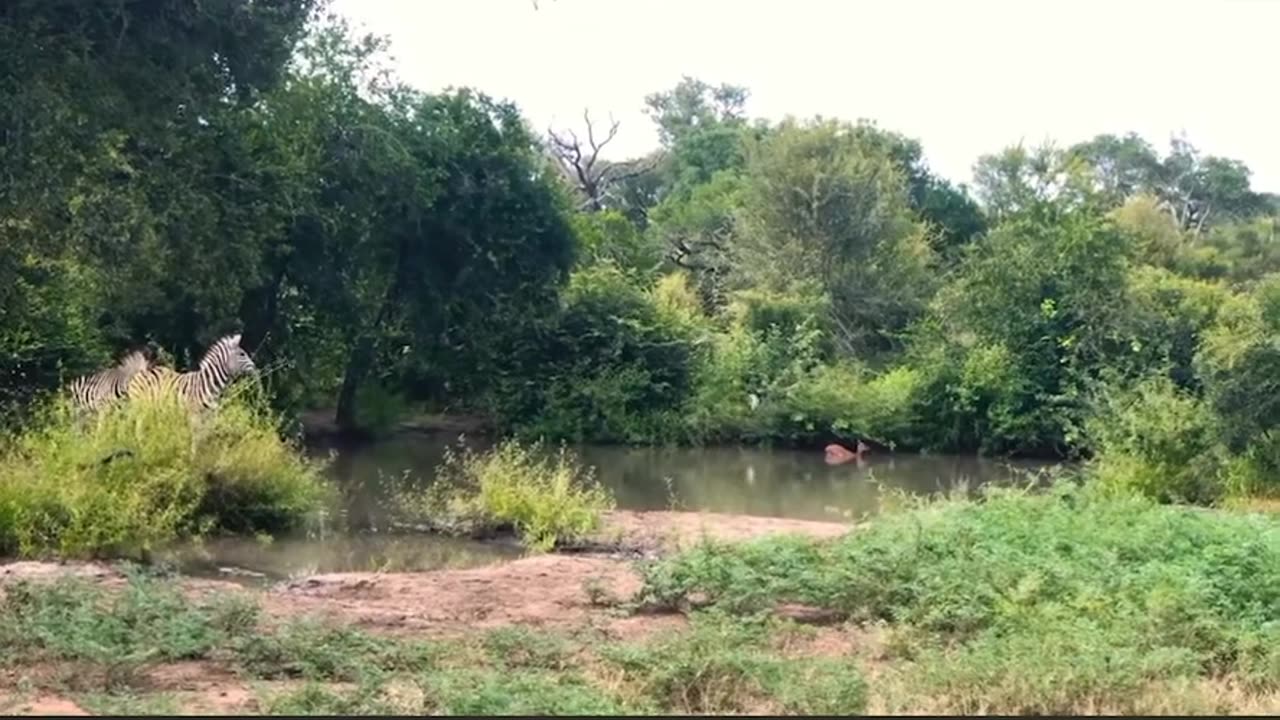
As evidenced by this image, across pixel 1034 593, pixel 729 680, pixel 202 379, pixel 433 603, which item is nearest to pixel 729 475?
pixel 202 379

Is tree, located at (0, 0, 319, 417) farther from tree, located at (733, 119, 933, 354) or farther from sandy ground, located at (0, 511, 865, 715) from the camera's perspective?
tree, located at (733, 119, 933, 354)

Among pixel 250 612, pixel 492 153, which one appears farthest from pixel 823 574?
pixel 492 153

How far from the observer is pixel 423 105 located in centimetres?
2969

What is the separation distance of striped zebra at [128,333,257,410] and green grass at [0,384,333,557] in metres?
0.76

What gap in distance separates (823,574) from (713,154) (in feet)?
157

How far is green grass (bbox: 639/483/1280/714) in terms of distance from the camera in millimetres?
6820

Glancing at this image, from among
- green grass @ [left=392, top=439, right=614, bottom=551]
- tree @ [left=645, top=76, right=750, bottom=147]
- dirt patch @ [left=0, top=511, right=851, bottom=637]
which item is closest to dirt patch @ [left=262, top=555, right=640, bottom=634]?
dirt patch @ [left=0, top=511, right=851, bottom=637]

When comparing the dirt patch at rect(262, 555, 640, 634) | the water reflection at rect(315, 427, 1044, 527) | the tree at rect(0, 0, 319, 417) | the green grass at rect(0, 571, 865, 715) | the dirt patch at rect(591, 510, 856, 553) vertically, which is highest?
the tree at rect(0, 0, 319, 417)

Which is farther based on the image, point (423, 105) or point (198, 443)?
point (423, 105)

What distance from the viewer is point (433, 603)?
35.2 feet

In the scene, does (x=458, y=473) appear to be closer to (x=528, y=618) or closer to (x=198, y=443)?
(x=198, y=443)

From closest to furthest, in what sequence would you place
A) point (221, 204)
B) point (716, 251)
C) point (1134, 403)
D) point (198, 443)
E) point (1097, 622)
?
point (1097, 622), point (221, 204), point (198, 443), point (1134, 403), point (716, 251)

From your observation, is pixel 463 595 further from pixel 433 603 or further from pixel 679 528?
pixel 679 528

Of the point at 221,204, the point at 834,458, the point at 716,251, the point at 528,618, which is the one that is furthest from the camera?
the point at 716,251
